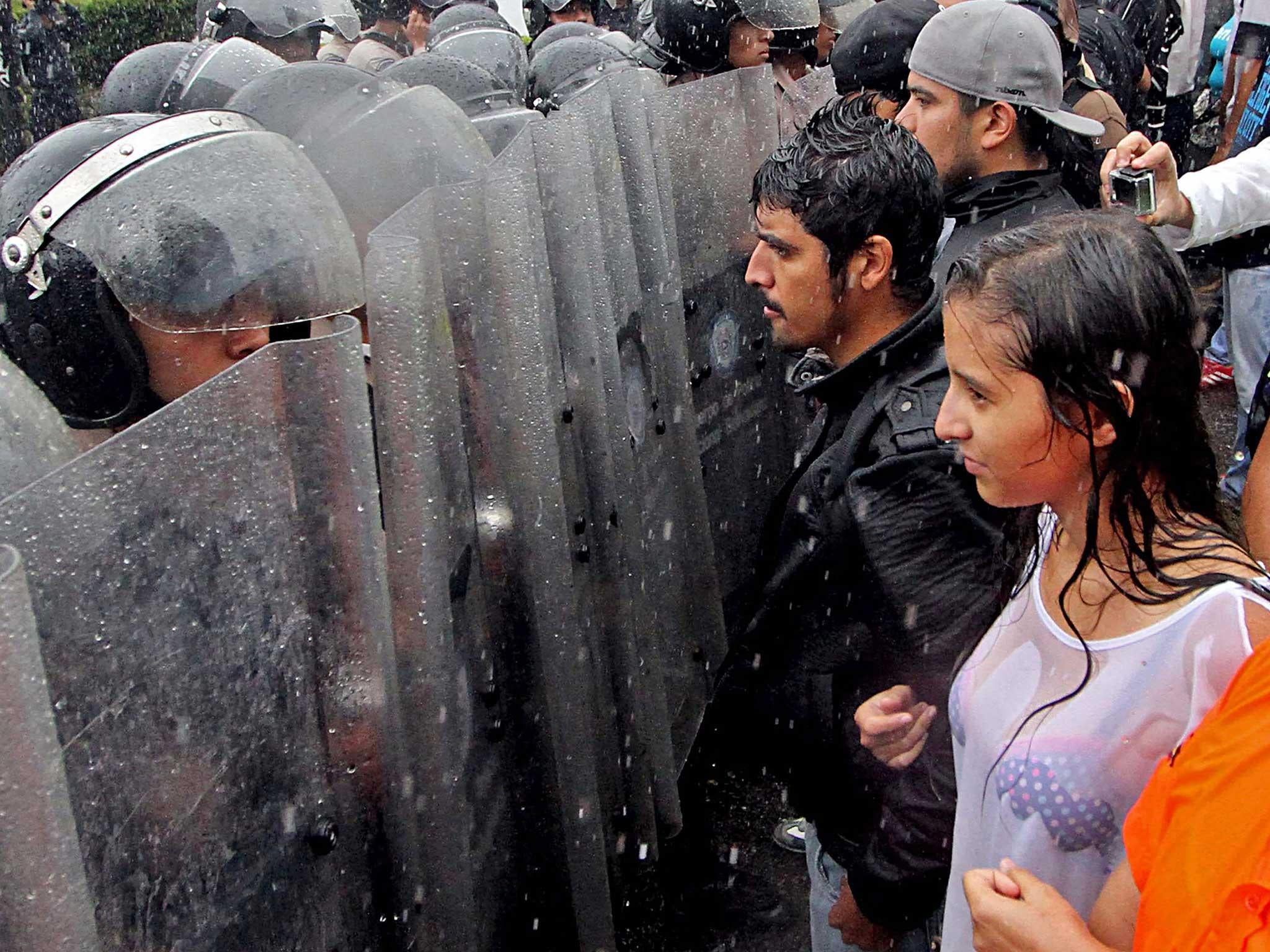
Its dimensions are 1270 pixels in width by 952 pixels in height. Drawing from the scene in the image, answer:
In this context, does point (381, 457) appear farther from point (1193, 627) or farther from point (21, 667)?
point (1193, 627)

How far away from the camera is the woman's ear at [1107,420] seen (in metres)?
1.63

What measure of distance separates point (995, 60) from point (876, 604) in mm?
1949

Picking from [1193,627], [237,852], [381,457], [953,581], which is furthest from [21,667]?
[953,581]

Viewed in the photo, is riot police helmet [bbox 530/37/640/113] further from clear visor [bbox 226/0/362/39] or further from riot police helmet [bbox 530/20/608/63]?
clear visor [bbox 226/0/362/39]

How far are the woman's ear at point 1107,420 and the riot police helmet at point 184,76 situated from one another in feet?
11.7

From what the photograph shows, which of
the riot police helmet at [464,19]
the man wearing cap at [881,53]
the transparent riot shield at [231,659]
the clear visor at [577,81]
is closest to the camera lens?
the transparent riot shield at [231,659]

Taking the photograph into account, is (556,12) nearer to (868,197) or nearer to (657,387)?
(657,387)

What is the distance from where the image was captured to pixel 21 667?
1269mm

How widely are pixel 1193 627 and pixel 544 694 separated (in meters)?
1.56

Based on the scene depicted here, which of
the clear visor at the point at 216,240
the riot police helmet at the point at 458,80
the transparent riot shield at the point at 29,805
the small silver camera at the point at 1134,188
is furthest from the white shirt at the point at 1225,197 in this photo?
the transparent riot shield at the point at 29,805

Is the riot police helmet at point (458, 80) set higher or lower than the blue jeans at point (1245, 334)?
higher

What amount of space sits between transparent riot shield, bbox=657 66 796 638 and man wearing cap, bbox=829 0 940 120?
296 mm

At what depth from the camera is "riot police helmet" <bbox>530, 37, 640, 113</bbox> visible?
586 cm

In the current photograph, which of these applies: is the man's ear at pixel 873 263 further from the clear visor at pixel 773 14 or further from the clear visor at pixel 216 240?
the clear visor at pixel 773 14
